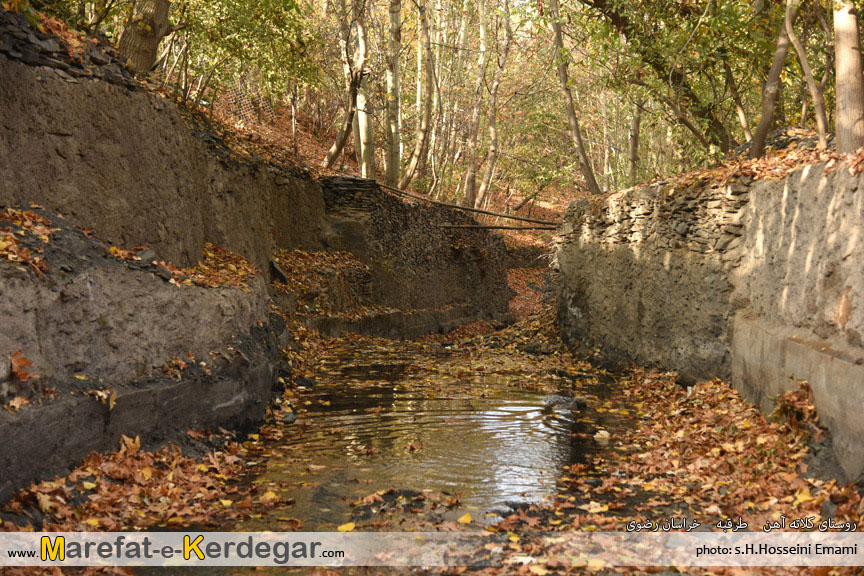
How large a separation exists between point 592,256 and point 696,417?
6.55 m

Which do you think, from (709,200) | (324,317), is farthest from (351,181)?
(709,200)

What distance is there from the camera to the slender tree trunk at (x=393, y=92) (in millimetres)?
19734

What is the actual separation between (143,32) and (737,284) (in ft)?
30.7

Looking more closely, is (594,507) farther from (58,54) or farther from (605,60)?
(605,60)

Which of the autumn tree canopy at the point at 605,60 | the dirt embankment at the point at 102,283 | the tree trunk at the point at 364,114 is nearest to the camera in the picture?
the dirt embankment at the point at 102,283

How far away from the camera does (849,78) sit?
6.81 metres

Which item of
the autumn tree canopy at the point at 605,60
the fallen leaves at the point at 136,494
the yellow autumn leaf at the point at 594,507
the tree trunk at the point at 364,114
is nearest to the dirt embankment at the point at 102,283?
the fallen leaves at the point at 136,494

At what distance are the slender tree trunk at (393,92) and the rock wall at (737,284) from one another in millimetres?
7592

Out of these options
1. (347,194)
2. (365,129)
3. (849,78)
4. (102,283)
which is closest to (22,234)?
(102,283)

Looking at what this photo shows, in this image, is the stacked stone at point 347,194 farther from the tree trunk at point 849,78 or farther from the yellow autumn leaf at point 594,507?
the yellow autumn leaf at point 594,507

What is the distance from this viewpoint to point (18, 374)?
472cm

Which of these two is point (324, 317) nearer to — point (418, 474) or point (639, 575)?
point (418, 474)

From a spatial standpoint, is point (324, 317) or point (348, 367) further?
point (324, 317)

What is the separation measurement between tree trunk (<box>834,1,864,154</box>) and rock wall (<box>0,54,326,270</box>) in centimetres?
729
